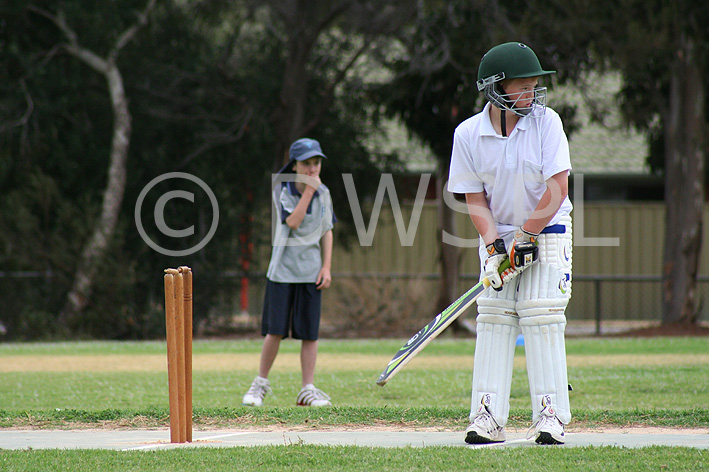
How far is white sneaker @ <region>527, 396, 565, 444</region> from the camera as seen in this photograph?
5109 mm

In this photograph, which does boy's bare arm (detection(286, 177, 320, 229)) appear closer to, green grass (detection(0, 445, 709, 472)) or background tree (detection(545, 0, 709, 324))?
green grass (detection(0, 445, 709, 472))

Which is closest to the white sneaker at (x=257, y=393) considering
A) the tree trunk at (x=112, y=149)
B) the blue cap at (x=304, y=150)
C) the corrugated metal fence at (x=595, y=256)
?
the blue cap at (x=304, y=150)

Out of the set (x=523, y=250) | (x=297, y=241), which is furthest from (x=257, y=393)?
(x=523, y=250)

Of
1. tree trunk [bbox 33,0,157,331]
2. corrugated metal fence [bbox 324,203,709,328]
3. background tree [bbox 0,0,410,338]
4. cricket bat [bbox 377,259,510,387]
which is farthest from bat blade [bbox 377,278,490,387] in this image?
corrugated metal fence [bbox 324,203,709,328]

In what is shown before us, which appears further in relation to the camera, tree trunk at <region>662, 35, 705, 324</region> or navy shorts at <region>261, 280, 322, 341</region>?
tree trunk at <region>662, 35, 705, 324</region>

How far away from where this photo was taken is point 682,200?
1770 centimetres

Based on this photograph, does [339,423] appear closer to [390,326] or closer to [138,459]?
[138,459]

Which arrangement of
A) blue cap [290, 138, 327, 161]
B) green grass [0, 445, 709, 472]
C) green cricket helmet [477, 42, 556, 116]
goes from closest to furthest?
green grass [0, 445, 709, 472]
green cricket helmet [477, 42, 556, 116]
blue cap [290, 138, 327, 161]

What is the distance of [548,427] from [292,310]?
9.90ft

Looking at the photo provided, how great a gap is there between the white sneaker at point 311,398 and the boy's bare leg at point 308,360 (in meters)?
0.09

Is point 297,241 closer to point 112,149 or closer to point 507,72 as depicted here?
point 507,72

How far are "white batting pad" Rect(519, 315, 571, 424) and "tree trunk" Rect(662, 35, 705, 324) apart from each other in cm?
1334

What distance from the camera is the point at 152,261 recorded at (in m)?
19.0

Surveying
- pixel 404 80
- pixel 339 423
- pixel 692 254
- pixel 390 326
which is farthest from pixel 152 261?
pixel 339 423
